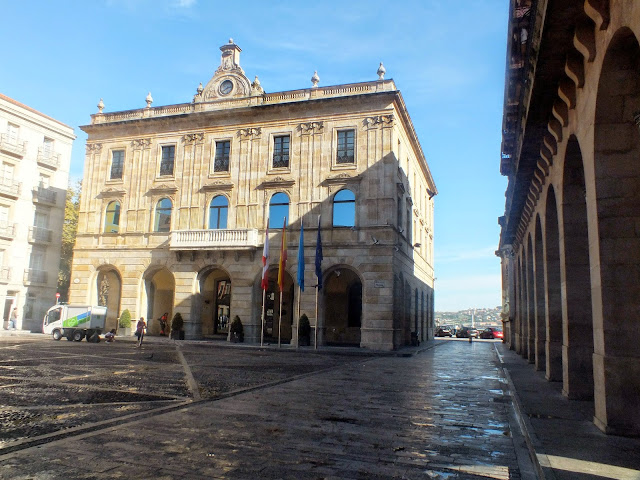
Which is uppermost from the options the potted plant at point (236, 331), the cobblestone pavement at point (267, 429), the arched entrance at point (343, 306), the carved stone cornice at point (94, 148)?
the carved stone cornice at point (94, 148)

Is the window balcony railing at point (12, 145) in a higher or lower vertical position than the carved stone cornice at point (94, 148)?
higher

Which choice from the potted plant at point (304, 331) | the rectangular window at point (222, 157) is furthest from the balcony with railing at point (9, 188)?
the potted plant at point (304, 331)

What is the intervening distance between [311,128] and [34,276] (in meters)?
25.9

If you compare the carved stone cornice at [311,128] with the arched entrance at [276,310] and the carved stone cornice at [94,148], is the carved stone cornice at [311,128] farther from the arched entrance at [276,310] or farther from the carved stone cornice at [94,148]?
the carved stone cornice at [94,148]

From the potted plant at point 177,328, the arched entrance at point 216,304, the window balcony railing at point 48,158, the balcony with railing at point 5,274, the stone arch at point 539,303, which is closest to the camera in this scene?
the stone arch at point 539,303

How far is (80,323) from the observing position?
96.8 ft

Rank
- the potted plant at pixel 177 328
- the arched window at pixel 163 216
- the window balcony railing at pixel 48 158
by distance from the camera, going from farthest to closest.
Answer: the window balcony railing at pixel 48 158, the arched window at pixel 163 216, the potted plant at pixel 177 328

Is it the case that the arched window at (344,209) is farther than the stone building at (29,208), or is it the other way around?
the stone building at (29,208)

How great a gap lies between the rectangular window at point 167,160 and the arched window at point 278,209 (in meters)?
8.12

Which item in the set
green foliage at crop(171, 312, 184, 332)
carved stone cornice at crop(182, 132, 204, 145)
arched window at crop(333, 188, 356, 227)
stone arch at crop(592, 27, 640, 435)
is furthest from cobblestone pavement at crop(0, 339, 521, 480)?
carved stone cornice at crop(182, 132, 204, 145)

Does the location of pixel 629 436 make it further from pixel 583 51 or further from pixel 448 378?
pixel 448 378

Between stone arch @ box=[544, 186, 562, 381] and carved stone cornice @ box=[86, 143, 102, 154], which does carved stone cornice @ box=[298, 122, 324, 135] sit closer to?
carved stone cornice @ box=[86, 143, 102, 154]

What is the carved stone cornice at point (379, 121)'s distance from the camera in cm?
2980

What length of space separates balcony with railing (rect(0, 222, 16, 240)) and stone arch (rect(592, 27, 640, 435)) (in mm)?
41020
